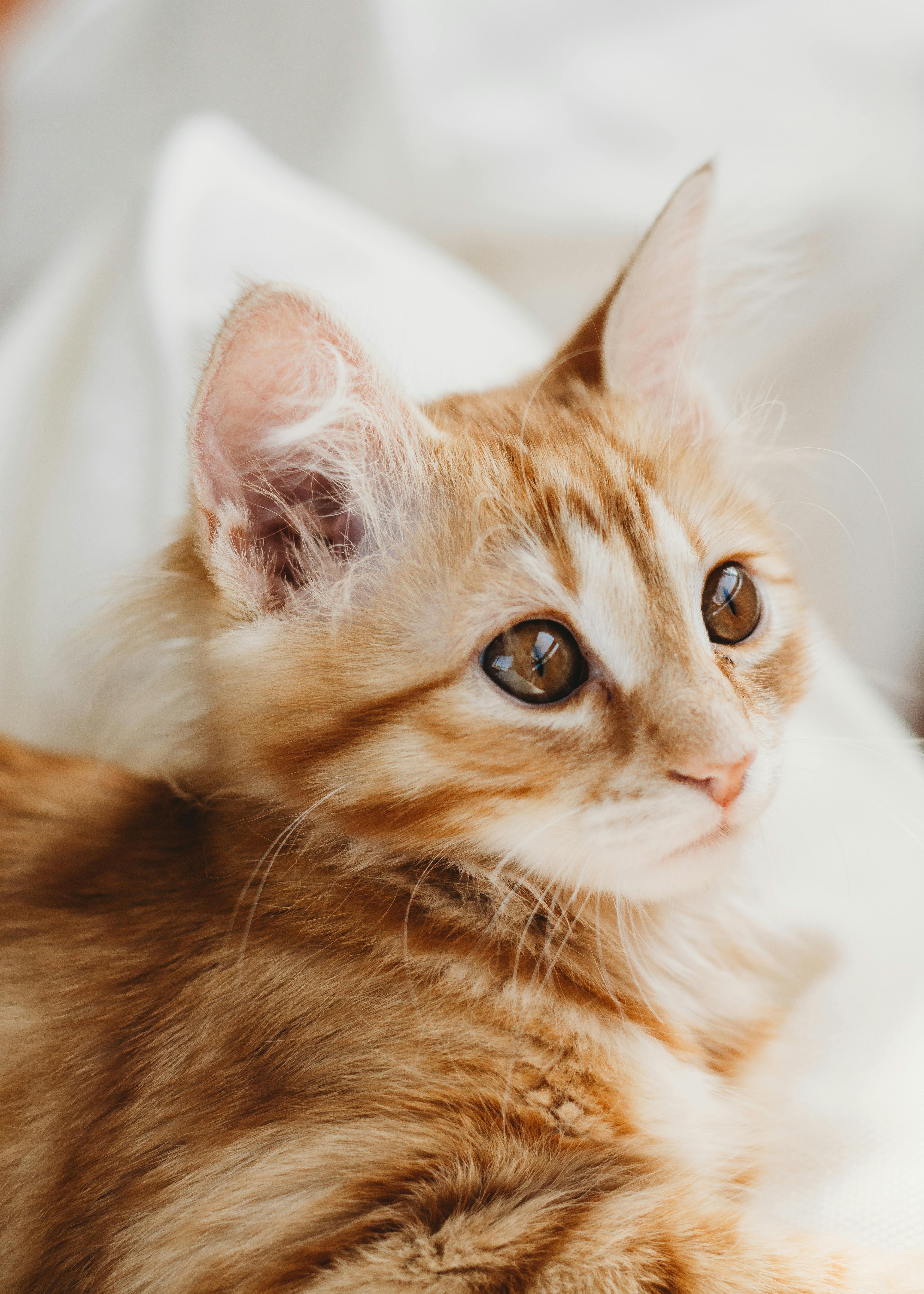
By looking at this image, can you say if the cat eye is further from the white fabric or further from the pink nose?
the white fabric

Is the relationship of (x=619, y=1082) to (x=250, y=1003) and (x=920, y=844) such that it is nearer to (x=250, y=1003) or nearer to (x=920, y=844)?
(x=250, y=1003)

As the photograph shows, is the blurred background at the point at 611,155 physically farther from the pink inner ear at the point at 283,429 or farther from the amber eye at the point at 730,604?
the pink inner ear at the point at 283,429

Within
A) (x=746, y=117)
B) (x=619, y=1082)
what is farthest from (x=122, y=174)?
(x=619, y=1082)

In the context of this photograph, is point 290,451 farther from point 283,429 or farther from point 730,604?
point 730,604

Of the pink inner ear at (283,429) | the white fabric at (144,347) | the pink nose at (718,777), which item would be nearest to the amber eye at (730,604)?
the pink nose at (718,777)

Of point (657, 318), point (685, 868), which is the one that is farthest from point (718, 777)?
point (657, 318)

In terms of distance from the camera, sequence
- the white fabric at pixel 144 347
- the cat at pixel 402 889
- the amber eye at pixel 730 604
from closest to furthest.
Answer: the cat at pixel 402 889 → the amber eye at pixel 730 604 → the white fabric at pixel 144 347
